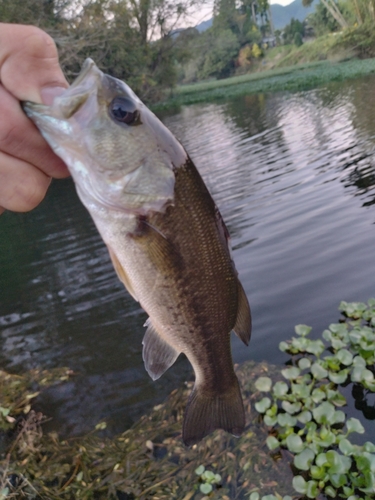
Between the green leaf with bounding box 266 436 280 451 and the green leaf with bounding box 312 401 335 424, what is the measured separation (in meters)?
0.36

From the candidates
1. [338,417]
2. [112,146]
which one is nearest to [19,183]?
[112,146]

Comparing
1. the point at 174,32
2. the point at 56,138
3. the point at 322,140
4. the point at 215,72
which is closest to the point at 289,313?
the point at 56,138

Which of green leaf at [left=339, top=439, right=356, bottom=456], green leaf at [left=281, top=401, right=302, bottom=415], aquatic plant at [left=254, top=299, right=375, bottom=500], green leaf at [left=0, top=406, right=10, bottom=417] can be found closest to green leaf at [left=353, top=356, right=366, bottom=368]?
aquatic plant at [left=254, top=299, right=375, bottom=500]

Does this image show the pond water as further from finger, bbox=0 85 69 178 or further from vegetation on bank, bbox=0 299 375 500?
finger, bbox=0 85 69 178

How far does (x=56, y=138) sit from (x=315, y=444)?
2795 millimetres

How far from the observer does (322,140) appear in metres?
13.1

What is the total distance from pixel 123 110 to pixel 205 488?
8.74 ft

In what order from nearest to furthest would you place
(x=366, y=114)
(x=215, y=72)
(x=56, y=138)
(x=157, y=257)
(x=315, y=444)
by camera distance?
(x=56, y=138) < (x=157, y=257) < (x=315, y=444) < (x=366, y=114) < (x=215, y=72)

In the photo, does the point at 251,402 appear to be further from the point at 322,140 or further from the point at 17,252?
the point at 322,140

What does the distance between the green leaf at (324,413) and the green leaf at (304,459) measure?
30 centimetres

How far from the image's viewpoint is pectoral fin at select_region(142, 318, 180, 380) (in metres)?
2.12

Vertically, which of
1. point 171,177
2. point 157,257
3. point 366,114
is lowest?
point 366,114

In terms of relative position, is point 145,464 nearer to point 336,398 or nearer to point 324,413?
point 324,413

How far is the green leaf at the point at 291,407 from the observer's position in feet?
11.7
